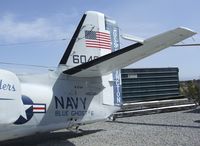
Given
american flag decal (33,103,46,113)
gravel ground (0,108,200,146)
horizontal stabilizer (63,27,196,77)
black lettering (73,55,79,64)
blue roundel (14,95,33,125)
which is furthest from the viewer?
black lettering (73,55,79,64)

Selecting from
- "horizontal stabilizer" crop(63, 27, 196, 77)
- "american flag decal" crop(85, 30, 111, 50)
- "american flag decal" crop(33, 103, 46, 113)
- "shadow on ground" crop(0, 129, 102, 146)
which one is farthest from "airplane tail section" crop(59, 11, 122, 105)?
"american flag decal" crop(33, 103, 46, 113)

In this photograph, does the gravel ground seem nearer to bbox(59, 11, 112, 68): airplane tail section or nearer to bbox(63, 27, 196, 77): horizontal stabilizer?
bbox(63, 27, 196, 77): horizontal stabilizer

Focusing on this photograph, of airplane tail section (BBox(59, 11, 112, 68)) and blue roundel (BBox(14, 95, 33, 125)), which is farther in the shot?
airplane tail section (BBox(59, 11, 112, 68))

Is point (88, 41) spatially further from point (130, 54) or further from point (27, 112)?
point (27, 112)

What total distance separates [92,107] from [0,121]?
10.5ft

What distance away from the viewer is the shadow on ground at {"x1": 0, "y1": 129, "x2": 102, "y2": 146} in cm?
1009

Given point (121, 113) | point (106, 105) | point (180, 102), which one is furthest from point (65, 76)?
point (180, 102)

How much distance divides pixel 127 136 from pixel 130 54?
349cm

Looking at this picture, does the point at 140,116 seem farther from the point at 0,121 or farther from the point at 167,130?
the point at 0,121

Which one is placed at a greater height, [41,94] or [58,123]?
[41,94]

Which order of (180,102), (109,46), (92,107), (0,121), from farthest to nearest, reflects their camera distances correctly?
(180,102) → (109,46) → (92,107) → (0,121)

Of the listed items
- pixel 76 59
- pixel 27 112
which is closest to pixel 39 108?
pixel 27 112

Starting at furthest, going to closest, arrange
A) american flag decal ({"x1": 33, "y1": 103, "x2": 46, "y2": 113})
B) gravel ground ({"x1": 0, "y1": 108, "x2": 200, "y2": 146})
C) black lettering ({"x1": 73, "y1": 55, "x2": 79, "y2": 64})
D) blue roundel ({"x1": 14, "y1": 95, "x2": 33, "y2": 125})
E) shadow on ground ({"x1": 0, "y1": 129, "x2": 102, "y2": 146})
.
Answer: black lettering ({"x1": 73, "y1": 55, "x2": 79, "y2": 64})
shadow on ground ({"x1": 0, "y1": 129, "x2": 102, "y2": 146})
gravel ground ({"x1": 0, "y1": 108, "x2": 200, "y2": 146})
american flag decal ({"x1": 33, "y1": 103, "x2": 46, "y2": 113})
blue roundel ({"x1": 14, "y1": 95, "x2": 33, "y2": 125})

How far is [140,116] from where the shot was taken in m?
16.3
